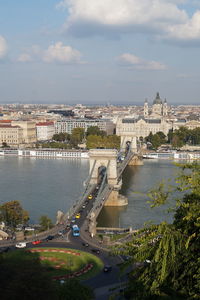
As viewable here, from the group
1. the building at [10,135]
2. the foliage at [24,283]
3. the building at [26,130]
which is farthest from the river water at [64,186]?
the building at [26,130]

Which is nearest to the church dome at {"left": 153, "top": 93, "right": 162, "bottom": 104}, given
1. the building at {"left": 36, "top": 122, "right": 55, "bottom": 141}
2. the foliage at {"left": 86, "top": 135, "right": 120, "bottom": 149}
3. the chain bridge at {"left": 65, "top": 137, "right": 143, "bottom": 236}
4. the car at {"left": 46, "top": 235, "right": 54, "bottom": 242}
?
the building at {"left": 36, "top": 122, "right": 55, "bottom": 141}

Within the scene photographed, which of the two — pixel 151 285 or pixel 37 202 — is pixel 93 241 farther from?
pixel 151 285

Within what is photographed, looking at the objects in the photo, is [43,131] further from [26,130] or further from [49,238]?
[49,238]

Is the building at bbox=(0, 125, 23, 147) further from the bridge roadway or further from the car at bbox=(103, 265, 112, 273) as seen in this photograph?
the car at bbox=(103, 265, 112, 273)

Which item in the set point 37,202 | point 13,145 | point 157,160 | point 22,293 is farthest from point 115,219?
point 13,145

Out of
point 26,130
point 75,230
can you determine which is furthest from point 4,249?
point 26,130

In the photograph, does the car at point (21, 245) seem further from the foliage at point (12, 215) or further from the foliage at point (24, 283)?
the foliage at point (24, 283)
